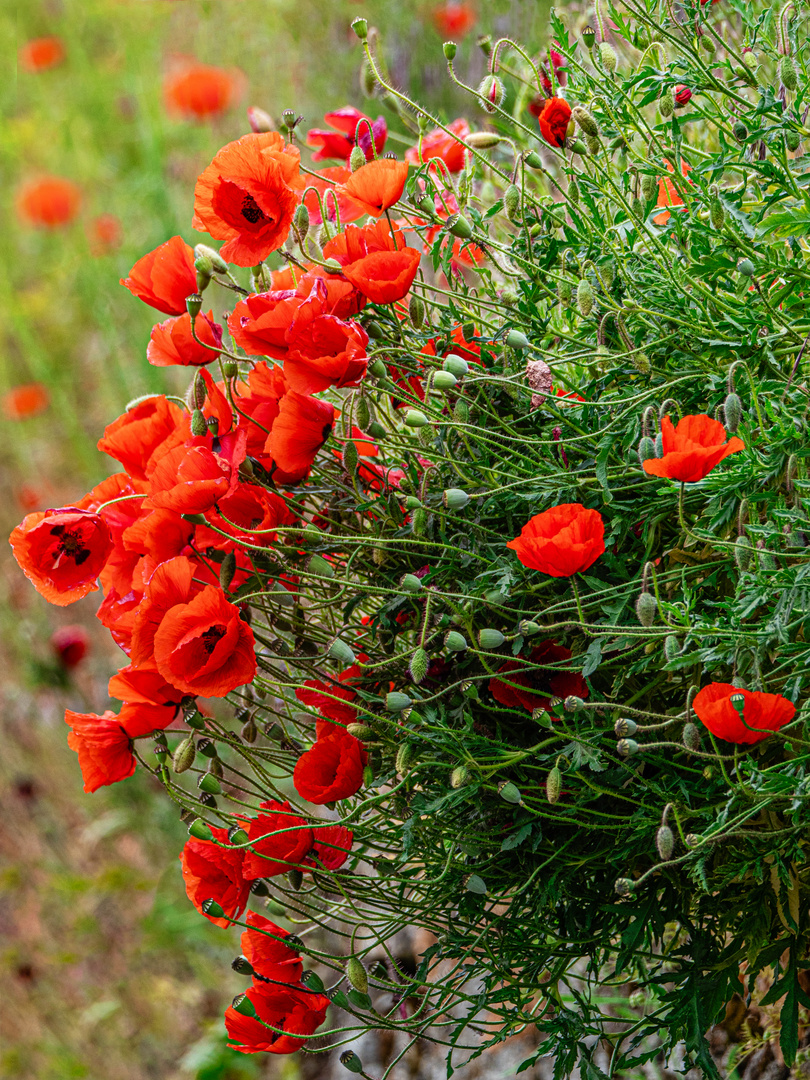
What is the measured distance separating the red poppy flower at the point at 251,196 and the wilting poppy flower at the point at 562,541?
35cm

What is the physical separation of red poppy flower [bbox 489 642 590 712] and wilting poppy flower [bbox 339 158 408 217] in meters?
0.41

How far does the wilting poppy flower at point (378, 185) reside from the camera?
87cm

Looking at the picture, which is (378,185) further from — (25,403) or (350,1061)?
(25,403)

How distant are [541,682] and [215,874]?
1.17 ft

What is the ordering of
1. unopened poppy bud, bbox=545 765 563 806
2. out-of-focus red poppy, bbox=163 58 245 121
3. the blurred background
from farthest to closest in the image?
out-of-focus red poppy, bbox=163 58 245 121 → the blurred background → unopened poppy bud, bbox=545 765 563 806

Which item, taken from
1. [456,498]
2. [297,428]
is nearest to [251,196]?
[297,428]

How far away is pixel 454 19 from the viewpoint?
2.30 meters

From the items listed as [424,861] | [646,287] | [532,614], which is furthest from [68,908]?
[646,287]

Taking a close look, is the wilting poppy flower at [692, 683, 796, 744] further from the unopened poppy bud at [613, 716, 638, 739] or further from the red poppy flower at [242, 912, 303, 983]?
the red poppy flower at [242, 912, 303, 983]

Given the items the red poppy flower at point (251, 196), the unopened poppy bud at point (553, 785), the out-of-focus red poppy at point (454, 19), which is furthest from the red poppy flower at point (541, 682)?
the out-of-focus red poppy at point (454, 19)

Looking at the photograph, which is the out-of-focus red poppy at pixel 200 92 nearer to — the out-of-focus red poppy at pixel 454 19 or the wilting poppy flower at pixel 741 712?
the out-of-focus red poppy at pixel 454 19

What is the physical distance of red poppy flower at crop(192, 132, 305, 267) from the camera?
906 mm

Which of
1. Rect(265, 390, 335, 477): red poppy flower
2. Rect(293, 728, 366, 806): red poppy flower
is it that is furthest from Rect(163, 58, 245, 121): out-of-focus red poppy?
Rect(293, 728, 366, 806): red poppy flower

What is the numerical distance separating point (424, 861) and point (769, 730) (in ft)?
1.25
